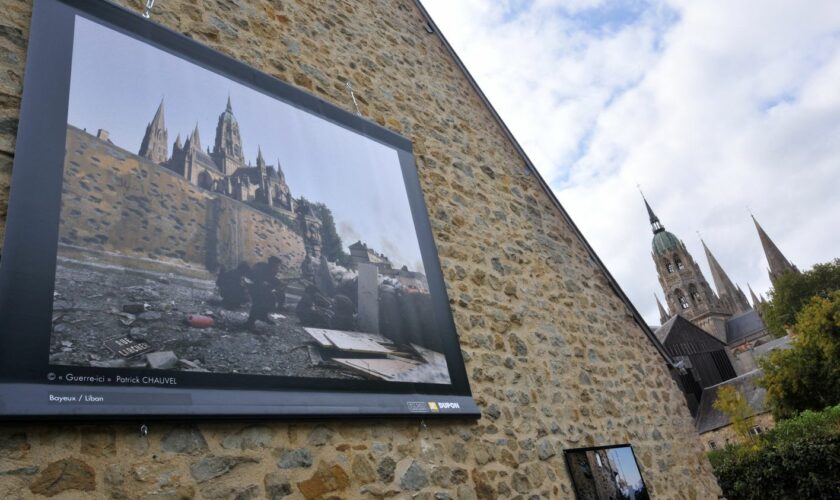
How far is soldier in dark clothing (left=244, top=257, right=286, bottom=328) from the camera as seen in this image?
2749 millimetres

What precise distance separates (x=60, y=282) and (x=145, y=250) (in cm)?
38

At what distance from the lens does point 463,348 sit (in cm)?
378

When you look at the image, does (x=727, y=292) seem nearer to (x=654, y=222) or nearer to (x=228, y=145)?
(x=654, y=222)

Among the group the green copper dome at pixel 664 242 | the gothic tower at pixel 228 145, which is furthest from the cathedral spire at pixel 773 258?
the gothic tower at pixel 228 145

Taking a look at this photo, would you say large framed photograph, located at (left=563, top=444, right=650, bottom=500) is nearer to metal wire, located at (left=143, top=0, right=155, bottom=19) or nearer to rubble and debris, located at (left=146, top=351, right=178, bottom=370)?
rubble and debris, located at (left=146, top=351, right=178, bottom=370)

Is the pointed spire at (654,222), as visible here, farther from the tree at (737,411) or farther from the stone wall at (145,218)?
the stone wall at (145,218)

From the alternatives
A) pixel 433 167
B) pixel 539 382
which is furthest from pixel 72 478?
pixel 433 167

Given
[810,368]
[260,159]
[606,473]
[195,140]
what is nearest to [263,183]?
[260,159]

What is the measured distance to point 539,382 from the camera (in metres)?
4.14

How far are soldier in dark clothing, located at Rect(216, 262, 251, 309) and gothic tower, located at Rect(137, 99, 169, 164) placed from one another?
69 cm

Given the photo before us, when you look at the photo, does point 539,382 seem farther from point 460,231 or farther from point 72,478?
point 72,478

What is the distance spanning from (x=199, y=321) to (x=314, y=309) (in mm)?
709

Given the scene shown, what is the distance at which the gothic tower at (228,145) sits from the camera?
308 centimetres

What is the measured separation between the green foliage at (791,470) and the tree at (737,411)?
10245 millimetres
